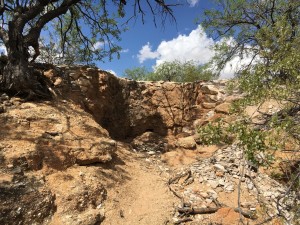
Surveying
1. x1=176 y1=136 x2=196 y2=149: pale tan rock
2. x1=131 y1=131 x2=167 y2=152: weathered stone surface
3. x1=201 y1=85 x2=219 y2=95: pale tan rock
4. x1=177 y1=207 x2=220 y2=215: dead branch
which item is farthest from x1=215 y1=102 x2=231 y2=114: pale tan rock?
x1=177 y1=207 x2=220 y2=215: dead branch

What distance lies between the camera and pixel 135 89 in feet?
32.8

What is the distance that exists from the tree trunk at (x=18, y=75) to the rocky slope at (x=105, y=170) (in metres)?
0.31

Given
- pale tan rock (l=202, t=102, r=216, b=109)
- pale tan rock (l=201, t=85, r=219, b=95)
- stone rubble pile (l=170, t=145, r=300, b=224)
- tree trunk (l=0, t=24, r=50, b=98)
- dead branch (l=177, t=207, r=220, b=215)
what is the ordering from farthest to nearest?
pale tan rock (l=201, t=85, r=219, b=95) → pale tan rock (l=202, t=102, r=216, b=109) → tree trunk (l=0, t=24, r=50, b=98) → stone rubble pile (l=170, t=145, r=300, b=224) → dead branch (l=177, t=207, r=220, b=215)

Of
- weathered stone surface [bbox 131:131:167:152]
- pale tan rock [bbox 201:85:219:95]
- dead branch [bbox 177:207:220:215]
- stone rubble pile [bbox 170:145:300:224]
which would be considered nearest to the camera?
dead branch [bbox 177:207:220:215]

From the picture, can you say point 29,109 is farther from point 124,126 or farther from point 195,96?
point 195,96

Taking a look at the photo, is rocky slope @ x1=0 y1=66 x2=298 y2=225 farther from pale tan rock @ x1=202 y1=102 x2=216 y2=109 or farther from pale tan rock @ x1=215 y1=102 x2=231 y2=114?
pale tan rock @ x1=202 y1=102 x2=216 y2=109

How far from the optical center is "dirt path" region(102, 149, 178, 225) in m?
5.09

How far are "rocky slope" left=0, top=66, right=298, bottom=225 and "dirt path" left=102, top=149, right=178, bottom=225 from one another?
20mm

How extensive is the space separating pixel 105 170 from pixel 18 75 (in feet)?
10.5

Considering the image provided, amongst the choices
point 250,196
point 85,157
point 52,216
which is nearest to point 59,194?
point 52,216

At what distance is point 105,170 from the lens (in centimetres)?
608

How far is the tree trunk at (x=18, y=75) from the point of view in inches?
263

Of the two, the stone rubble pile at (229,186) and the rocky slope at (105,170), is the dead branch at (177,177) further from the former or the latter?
the stone rubble pile at (229,186)

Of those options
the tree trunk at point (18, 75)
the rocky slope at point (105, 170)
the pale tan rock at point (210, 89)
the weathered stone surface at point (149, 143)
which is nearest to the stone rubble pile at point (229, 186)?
the rocky slope at point (105, 170)
